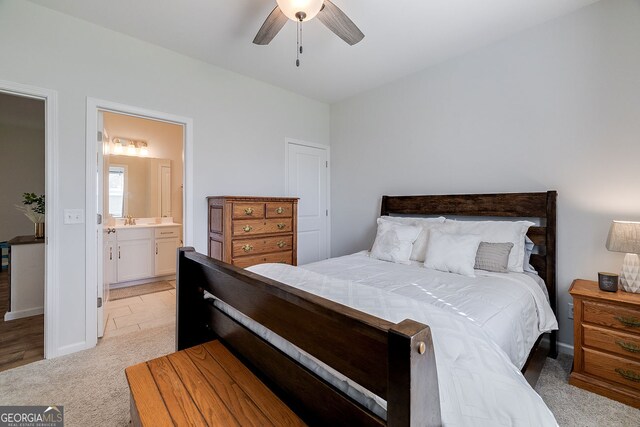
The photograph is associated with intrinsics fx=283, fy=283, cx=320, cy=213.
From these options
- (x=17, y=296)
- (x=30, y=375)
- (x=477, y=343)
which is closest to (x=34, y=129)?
(x=17, y=296)

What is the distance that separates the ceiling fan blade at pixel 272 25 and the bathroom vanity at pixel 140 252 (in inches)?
129

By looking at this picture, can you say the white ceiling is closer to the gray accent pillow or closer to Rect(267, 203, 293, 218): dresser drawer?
Rect(267, 203, 293, 218): dresser drawer

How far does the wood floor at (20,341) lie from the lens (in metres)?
2.23

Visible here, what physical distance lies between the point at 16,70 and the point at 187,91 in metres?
1.26

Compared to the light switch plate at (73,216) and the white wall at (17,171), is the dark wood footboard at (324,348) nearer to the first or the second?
the light switch plate at (73,216)

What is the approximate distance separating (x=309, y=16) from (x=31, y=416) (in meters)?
2.86

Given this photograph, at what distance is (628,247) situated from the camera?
1809 millimetres

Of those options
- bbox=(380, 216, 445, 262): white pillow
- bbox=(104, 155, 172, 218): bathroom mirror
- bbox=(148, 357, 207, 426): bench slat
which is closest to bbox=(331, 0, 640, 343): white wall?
bbox=(380, 216, 445, 262): white pillow

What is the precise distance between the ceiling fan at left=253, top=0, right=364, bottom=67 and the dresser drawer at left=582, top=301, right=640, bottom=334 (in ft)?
8.04

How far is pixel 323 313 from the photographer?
2.77 feet

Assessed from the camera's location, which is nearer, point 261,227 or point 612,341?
point 612,341

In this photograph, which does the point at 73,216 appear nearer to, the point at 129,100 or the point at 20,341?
the point at 129,100

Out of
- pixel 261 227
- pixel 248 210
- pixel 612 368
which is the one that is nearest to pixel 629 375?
pixel 612 368

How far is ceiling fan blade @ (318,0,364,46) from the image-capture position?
1809 millimetres
